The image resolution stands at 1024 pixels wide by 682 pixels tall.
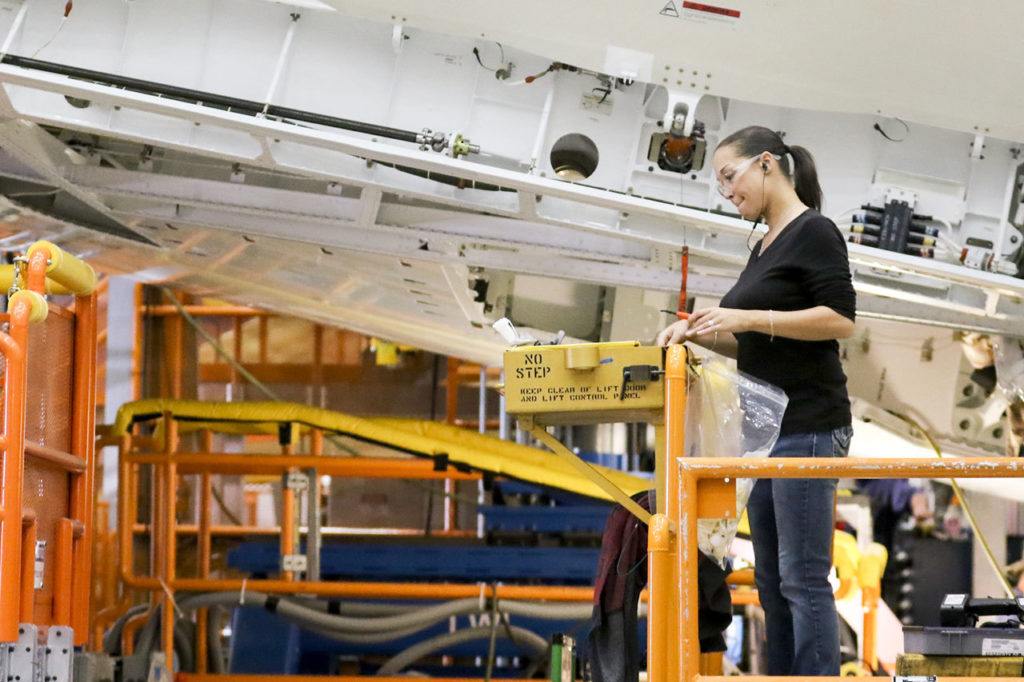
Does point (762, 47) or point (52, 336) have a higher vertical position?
point (762, 47)

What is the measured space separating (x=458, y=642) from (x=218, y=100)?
387cm

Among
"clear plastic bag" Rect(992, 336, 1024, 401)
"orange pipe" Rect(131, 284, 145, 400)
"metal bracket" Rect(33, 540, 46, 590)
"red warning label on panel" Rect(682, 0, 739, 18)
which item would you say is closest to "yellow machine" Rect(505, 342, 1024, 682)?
"red warning label on panel" Rect(682, 0, 739, 18)

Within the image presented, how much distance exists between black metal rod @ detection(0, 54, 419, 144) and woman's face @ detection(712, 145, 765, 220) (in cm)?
191

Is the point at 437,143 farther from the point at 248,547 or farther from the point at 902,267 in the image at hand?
the point at 248,547

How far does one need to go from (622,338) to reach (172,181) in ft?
8.23

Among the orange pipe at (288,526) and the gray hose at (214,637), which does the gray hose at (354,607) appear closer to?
→ the orange pipe at (288,526)

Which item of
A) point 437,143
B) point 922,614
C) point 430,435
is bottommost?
point 922,614

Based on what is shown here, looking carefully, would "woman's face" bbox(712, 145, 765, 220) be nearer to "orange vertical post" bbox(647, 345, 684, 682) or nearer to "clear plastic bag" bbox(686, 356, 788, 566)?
"clear plastic bag" bbox(686, 356, 788, 566)

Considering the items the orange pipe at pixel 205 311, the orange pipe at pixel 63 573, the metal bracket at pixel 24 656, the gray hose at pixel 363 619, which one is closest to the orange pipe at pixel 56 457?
the orange pipe at pixel 63 573

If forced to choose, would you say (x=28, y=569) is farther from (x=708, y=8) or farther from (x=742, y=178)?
(x=708, y=8)

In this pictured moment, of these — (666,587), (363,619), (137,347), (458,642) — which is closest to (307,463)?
(363,619)

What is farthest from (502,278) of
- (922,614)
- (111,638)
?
(922,614)

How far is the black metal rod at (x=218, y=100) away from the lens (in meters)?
5.67

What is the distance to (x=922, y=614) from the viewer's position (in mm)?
16062
